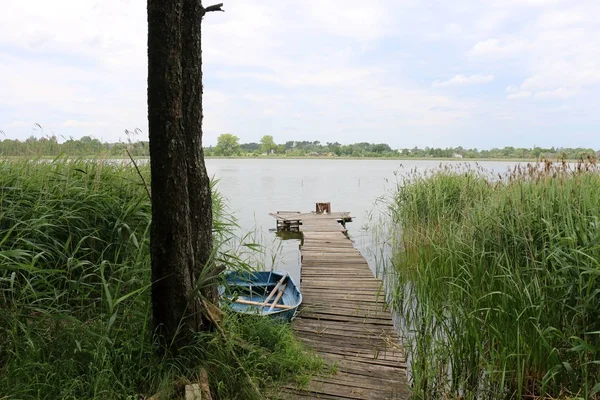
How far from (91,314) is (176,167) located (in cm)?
141

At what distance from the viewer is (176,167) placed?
2.72 meters

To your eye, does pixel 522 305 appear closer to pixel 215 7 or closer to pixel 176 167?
pixel 176 167

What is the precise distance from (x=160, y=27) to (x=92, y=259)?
6.69 ft

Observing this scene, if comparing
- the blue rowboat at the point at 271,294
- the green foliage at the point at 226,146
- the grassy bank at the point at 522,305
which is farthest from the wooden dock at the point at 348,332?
the green foliage at the point at 226,146

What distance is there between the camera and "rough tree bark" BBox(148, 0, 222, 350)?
262cm

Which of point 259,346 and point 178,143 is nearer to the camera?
point 178,143

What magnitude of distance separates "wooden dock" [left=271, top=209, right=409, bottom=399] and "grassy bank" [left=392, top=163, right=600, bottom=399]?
0.95 feet

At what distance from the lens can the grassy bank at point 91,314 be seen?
101 inches

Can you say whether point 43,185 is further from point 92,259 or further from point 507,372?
point 507,372

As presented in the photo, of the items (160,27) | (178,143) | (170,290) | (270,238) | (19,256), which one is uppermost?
(160,27)

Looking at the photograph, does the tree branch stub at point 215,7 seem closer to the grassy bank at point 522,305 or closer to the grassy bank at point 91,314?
the grassy bank at point 91,314

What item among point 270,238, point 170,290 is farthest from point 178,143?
point 270,238

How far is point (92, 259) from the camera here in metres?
3.44

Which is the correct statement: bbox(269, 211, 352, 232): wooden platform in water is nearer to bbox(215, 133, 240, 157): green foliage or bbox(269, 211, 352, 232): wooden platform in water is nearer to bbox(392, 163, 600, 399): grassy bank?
bbox(392, 163, 600, 399): grassy bank
